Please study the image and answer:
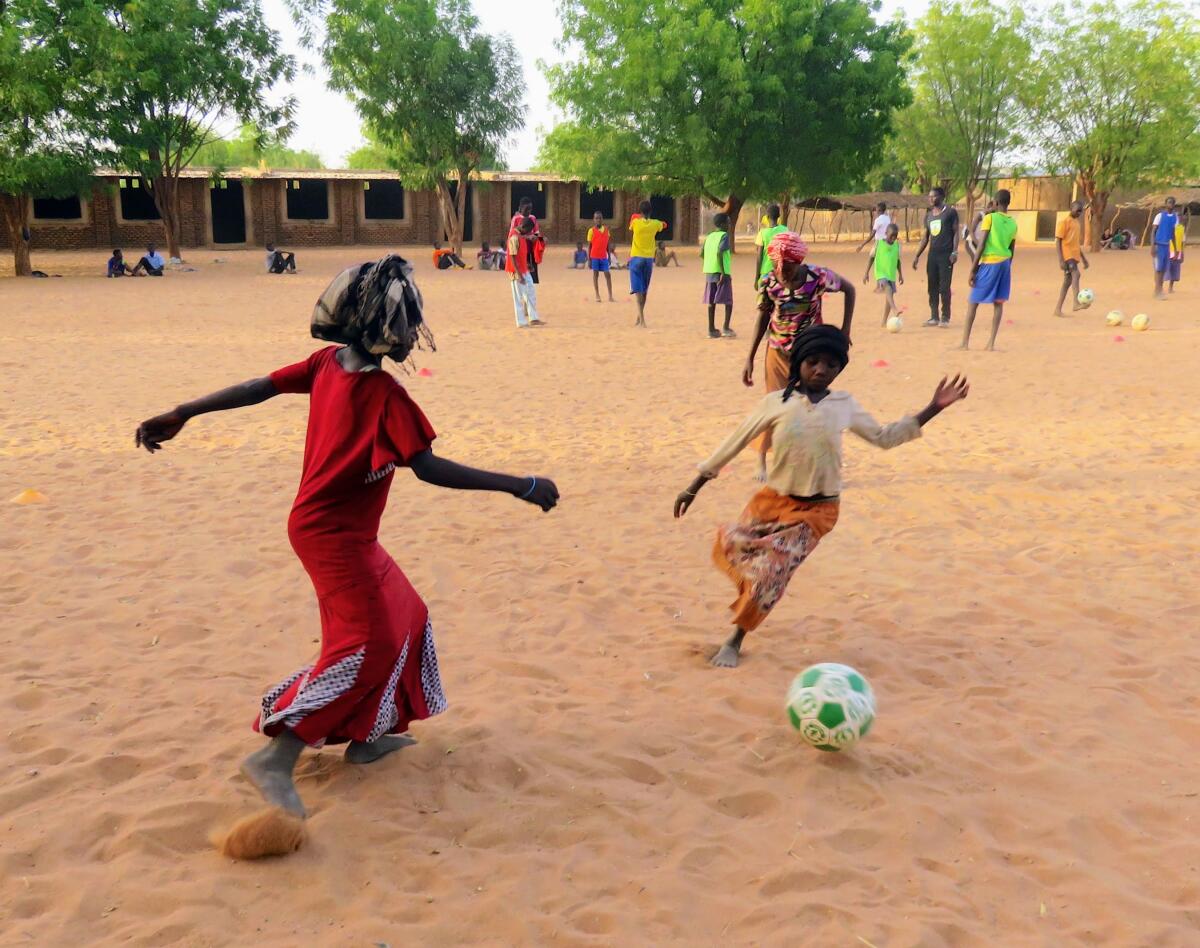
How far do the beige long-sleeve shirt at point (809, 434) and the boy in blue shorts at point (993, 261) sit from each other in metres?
8.80

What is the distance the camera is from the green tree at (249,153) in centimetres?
2948

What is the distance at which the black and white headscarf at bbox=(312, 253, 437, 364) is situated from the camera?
2.90 m

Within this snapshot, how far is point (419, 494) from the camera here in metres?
6.85

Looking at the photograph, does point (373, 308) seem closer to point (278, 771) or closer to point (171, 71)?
point (278, 771)

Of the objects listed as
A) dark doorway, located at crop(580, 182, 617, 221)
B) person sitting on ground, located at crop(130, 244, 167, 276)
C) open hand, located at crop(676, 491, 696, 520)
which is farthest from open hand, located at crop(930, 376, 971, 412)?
dark doorway, located at crop(580, 182, 617, 221)

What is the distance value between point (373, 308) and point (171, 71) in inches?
1073

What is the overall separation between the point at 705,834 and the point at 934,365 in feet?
30.6

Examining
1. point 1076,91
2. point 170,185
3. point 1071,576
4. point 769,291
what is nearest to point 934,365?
point 769,291

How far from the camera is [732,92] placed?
3083cm

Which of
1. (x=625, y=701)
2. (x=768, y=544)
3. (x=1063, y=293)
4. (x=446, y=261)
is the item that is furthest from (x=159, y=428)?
(x=446, y=261)

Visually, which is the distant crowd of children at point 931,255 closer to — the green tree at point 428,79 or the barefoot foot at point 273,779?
the barefoot foot at point 273,779

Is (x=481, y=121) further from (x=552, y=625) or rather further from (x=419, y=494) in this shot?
(x=552, y=625)

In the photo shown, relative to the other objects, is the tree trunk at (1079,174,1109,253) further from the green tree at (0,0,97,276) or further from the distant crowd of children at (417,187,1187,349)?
the green tree at (0,0,97,276)

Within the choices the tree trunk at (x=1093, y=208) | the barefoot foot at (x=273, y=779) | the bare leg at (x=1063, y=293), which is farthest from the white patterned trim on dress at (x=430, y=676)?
the tree trunk at (x=1093, y=208)
